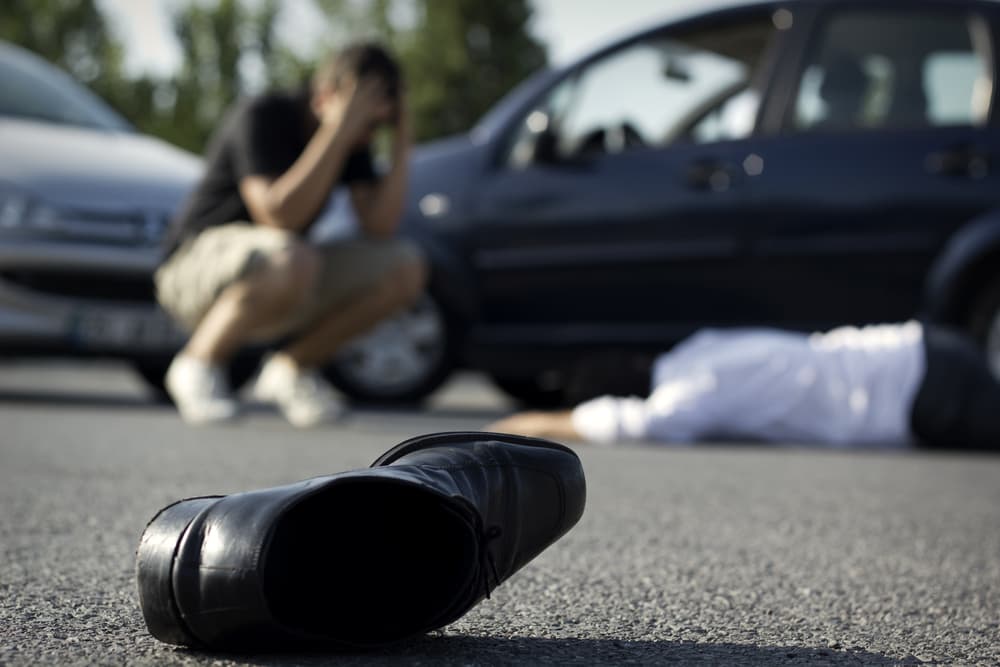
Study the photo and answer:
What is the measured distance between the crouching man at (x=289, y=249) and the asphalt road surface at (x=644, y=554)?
16.1 inches

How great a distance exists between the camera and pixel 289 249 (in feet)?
17.4

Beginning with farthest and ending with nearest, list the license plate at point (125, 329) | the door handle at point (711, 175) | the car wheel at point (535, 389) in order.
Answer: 1. the car wheel at point (535, 389)
2. the license plate at point (125, 329)
3. the door handle at point (711, 175)

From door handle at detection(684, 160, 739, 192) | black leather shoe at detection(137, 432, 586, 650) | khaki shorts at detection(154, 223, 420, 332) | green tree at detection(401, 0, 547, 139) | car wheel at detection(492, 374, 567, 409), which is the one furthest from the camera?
green tree at detection(401, 0, 547, 139)

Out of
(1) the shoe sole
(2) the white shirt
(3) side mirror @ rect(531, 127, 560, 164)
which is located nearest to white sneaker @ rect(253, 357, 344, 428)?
(2) the white shirt

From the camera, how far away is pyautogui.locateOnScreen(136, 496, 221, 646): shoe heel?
1813mm

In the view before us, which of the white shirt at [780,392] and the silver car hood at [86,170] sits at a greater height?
the silver car hood at [86,170]

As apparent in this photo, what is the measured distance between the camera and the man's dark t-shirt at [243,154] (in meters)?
5.31

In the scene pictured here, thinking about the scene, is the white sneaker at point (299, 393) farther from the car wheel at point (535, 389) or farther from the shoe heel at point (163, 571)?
the shoe heel at point (163, 571)

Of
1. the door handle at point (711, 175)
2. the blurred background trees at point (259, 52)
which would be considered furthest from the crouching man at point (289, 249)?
the blurred background trees at point (259, 52)

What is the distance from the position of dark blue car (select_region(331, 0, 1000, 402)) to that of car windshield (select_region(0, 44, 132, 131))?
66.3 inches

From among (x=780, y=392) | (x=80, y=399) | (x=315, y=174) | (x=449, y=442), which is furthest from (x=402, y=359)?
(x=449, y=442)

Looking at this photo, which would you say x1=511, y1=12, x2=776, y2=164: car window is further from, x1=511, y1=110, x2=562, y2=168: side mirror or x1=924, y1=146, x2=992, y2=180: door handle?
x1=924, y1=146, x2=992, y2=180: door handle

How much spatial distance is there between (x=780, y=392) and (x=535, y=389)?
2.20m

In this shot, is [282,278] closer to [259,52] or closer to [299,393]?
[299,393]
